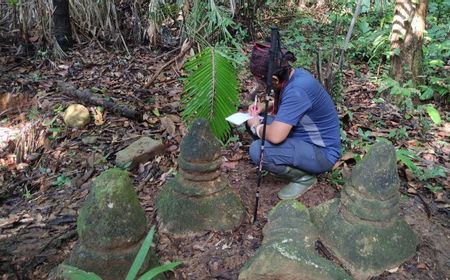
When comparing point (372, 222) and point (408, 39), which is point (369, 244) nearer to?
point (372, 222)

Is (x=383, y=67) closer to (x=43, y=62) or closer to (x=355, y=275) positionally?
(x=355, y=275)

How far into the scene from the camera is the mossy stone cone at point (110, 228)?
2035 millimetres

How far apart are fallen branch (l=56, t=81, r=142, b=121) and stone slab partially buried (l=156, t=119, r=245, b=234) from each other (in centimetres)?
183

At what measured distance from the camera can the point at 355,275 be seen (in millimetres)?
2379

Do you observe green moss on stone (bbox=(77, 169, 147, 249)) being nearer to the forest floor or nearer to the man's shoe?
the forest floor

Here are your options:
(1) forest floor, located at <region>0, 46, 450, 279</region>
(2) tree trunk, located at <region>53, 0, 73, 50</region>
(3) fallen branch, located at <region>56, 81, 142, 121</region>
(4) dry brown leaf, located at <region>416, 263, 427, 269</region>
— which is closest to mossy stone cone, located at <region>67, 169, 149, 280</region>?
(1) forest floor, located at <region>0, 46, 450, 279</region>

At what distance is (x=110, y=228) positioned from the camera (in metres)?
2.03

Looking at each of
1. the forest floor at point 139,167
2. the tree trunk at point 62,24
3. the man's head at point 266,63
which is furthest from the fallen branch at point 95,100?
the man's head at point 266,63

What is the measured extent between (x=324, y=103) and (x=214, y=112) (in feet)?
3.35

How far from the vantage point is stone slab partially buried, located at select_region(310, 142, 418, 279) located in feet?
7.62

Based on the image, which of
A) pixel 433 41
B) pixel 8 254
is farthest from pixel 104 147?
pixel 433 41

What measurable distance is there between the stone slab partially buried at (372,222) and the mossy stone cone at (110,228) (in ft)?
3.73

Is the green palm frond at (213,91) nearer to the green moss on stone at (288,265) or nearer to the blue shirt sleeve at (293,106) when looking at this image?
the blue shirt sleeve at (293,106)

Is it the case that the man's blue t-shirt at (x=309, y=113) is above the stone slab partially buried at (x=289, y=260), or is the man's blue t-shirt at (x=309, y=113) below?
above
